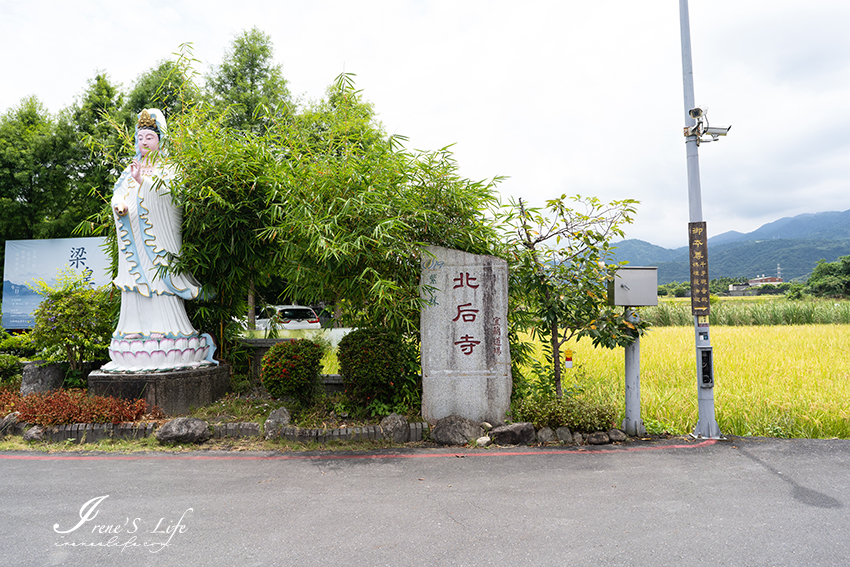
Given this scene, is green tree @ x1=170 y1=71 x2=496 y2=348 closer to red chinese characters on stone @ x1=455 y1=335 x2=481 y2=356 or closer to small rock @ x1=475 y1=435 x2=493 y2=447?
red chinese characters on stone @ x1=455 y1=335 x2=481 y2=356

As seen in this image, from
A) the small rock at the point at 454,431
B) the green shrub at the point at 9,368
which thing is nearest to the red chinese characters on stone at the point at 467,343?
the small rock at the point at 454,431

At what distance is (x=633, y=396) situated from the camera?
493cm

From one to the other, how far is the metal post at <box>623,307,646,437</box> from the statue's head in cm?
604

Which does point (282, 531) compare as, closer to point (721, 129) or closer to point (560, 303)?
point (560, 303)

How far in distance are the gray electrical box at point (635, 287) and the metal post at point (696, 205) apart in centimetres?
51

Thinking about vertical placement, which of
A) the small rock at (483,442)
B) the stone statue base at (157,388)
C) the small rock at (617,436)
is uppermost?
the stone statue base at (157,388)

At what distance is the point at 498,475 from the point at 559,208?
9.25 feet

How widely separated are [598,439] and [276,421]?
3.30m

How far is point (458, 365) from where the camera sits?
200 inches

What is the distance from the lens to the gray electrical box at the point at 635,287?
16.1ft

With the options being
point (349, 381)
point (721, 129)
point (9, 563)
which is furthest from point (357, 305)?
point (721, 129)

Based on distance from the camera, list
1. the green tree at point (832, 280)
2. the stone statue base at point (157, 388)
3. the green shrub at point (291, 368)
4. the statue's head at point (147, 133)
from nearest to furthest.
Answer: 1. the green shrub at point (291, 368)
2. the stone statue base at point (157, 388)
3. the statue's head at point (147, 133)
4. the green tree at point (832, 280)

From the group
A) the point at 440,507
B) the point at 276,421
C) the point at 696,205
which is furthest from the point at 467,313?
the point at 696,205

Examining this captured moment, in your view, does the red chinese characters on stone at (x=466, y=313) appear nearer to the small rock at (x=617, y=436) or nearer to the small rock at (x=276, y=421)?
the small rock at (x=617, y=436)
